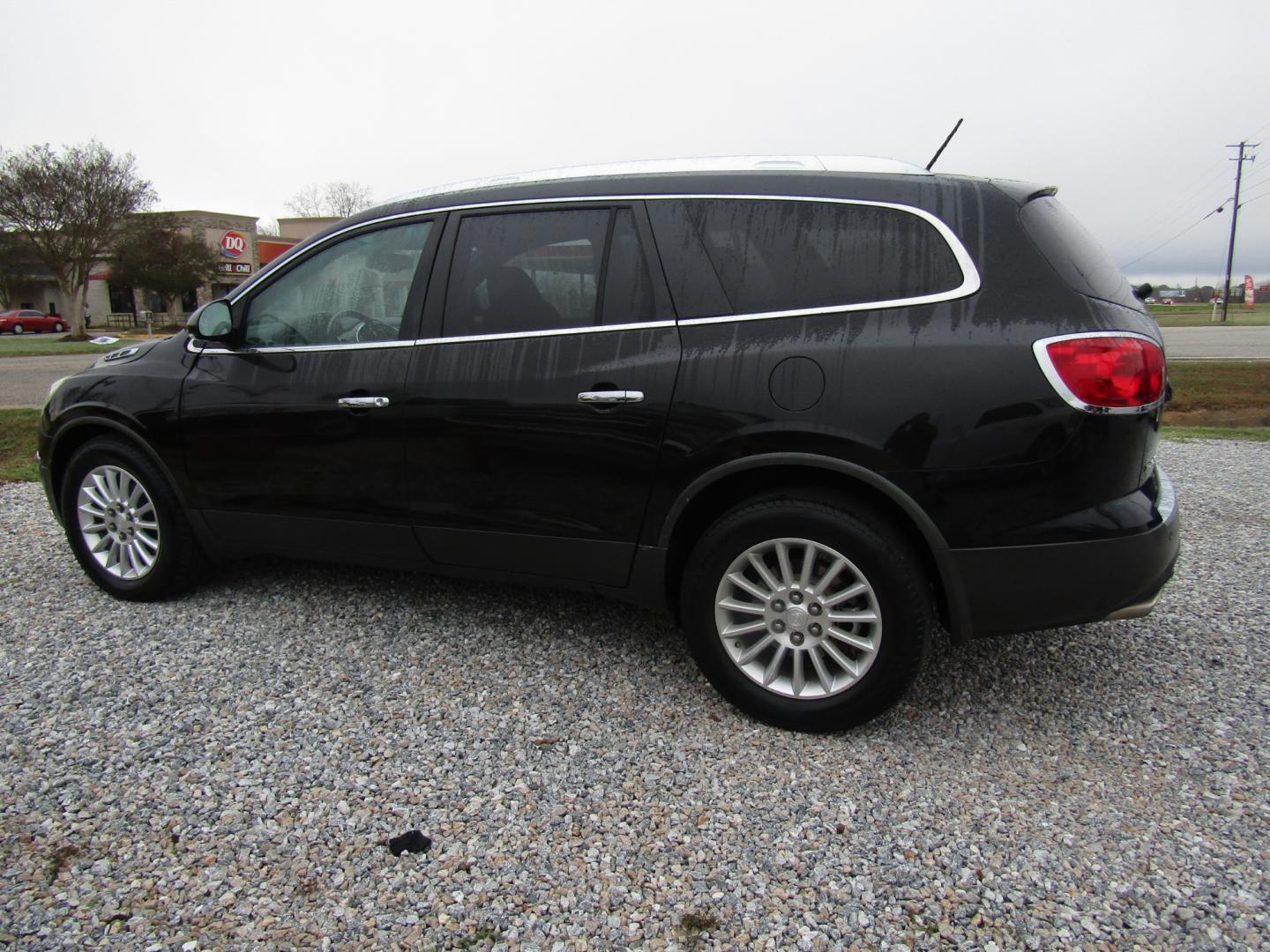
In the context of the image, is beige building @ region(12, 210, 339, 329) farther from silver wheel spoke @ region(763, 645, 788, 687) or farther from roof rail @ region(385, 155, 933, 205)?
silver wheel spoke @ region(763, 645, 788, 687)

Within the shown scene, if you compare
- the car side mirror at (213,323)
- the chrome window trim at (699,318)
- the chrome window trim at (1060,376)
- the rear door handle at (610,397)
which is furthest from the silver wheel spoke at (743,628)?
the car side mirror at (213,323)

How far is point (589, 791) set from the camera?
2.53 m

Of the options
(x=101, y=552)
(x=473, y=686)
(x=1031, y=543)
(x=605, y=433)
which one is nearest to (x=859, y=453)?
(x=1031, y=543)

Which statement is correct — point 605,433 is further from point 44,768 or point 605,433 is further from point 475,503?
point 44,768

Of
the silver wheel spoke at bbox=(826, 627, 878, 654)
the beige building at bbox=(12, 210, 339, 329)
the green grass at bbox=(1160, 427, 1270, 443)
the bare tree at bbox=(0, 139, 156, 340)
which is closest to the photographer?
the silver wheel spoke at bbox=(826, 627, 878, 654)

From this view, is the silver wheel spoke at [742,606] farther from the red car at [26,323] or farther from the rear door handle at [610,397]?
the red car at [26,323]

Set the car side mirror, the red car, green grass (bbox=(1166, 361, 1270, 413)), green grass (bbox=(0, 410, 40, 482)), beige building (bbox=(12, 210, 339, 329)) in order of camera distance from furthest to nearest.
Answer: the red car → beige building (bbox=(12, 210, 339, 329)) → green grass (bbox=(1166, 361, 1270, 413)) → green grass (bbox=(0, 410, 40, 482)) → the car side mirror

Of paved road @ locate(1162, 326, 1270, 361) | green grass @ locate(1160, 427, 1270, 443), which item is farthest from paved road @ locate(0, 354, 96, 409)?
paved road @ locate(1162, 326, 1270, 361)

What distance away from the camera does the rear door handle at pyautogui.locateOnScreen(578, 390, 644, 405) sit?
2867 mm

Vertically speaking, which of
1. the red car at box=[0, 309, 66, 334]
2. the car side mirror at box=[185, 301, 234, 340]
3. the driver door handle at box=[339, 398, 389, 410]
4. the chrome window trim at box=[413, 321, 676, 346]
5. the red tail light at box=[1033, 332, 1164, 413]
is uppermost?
the red car at box=[0, 309, 66, 334]

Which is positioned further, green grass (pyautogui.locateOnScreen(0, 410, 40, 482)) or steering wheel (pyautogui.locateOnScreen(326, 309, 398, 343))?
green grass (pyautogui.locateOnScreen(0, 410, 40, 482))

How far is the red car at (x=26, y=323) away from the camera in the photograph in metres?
45.6

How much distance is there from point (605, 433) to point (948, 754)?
1.57m

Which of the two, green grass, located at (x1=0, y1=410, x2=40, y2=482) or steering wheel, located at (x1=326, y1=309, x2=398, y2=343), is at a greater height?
steering wheel, located at (x1=326, y1=309, x2=398, y2=343)
